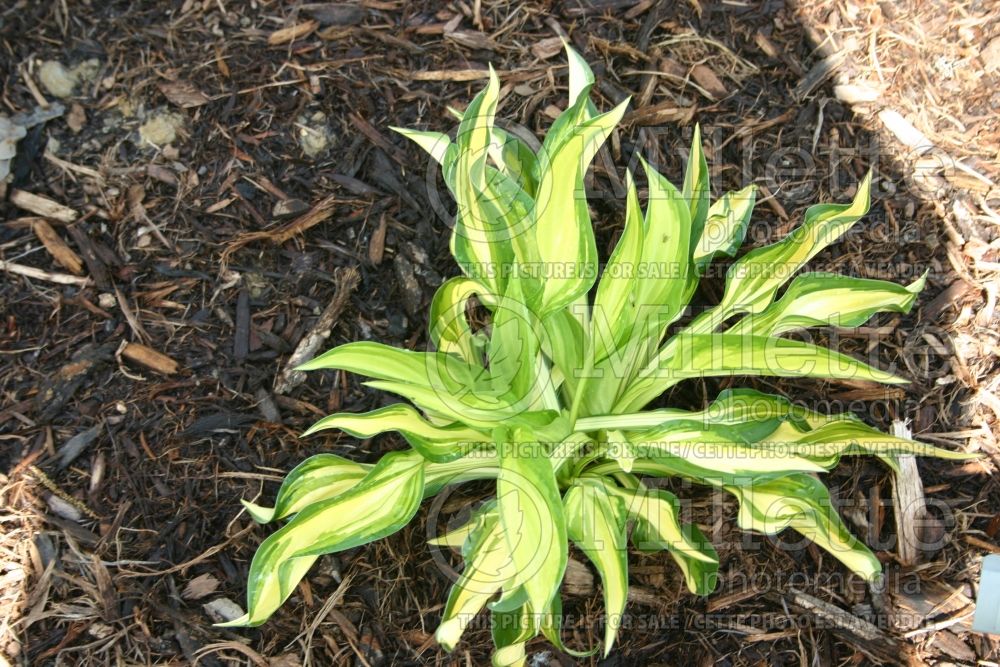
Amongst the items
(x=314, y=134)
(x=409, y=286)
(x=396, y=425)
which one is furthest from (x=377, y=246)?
(x=396, y=425)

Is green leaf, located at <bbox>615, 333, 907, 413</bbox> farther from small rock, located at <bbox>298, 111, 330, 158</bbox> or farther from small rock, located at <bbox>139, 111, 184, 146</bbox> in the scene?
small rock, located at <bbox>139, 111, 184, 146</bbox>

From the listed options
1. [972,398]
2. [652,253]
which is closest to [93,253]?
[652,253]

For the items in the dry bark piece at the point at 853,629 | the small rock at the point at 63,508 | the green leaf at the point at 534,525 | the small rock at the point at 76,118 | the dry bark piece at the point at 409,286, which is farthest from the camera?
the small rock at the point at 76,118

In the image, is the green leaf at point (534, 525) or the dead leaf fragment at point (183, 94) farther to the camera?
the dead leaf fragment at point (183, 94)

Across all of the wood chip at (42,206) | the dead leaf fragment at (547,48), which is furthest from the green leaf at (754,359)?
the wood chip at (42,206)

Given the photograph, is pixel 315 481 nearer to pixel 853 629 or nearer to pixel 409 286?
pixel 409 286

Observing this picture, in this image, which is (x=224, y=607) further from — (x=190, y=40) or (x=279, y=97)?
(x=190, y=40)

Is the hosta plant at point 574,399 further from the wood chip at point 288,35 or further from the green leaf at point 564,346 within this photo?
the wood chip at point 288,35
